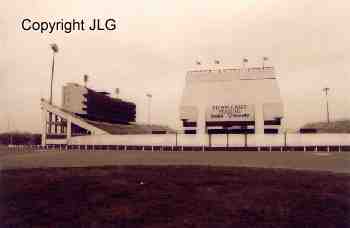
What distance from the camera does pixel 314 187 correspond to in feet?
40.0

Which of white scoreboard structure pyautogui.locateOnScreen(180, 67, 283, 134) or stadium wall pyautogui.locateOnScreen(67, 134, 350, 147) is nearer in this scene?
stadium wall pyautogui.locateOnScreen(67, 134, 350, 147)

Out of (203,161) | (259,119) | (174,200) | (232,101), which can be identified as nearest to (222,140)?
(259,119)

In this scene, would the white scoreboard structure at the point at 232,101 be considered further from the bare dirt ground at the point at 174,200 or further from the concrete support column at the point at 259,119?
the bare dirt ground at the point at 174,200

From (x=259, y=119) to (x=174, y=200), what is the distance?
5716cm

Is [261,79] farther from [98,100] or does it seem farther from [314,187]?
[314,187]

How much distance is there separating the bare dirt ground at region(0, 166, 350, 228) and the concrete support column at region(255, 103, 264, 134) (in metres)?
50.9

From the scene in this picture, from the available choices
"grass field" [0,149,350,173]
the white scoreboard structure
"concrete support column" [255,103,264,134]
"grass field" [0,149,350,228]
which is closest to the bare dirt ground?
"grass field" [0,149,350,228]

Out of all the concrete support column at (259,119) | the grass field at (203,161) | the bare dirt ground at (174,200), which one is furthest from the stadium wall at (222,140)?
the bare dirt ground at (174,200)

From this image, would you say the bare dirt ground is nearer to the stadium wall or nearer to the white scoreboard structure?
the stadium wall

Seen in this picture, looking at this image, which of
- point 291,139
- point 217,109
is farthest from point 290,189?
point 217,109

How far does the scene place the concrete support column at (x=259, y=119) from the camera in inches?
2552

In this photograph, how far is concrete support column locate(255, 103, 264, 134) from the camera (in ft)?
213

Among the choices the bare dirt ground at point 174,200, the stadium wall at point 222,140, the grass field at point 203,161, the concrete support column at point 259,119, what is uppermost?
the concrete support column at point 259,119

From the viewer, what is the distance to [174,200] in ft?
34.4
